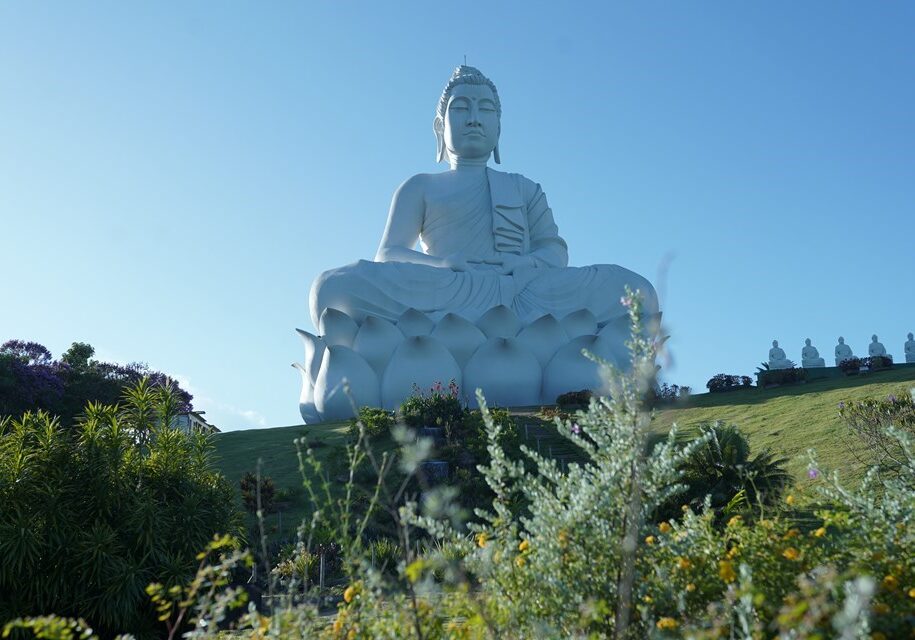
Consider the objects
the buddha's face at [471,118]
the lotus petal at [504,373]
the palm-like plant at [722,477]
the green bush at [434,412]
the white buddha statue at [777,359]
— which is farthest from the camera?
the white buddha statue at [777,359]

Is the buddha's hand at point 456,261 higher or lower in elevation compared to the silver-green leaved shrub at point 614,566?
higher

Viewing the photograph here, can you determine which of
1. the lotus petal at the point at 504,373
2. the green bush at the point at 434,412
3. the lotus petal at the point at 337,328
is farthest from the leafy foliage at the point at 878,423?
the lotus petal at the point at 337,328

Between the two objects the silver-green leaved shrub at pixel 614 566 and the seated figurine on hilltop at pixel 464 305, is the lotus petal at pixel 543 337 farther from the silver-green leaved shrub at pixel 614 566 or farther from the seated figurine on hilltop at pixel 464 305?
the silver-green leaved shrub at pixel 614 566

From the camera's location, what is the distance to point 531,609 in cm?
322

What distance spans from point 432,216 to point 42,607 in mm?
15341

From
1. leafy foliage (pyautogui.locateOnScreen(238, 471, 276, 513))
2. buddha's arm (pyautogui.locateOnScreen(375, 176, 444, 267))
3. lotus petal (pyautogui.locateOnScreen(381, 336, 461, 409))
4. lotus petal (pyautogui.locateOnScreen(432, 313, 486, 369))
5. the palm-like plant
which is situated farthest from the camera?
buddha's arm (pyautogui.locateOnScreen(375, 176, 444, 267))

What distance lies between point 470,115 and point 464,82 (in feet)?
2.63

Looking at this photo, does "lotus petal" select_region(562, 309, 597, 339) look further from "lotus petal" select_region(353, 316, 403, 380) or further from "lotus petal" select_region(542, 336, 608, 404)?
"lotus petal" select_region(353, 316, 403, 380)

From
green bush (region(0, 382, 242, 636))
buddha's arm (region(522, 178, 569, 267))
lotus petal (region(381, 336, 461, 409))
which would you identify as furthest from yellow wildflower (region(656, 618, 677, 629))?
buddha's arm (region(522, 178, 569, 267))

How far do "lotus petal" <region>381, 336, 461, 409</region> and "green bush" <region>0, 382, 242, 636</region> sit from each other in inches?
454

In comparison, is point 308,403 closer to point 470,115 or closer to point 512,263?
point 512,263

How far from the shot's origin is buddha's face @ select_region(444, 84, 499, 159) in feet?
68.7

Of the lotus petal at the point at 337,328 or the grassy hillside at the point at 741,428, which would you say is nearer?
the grassy hillside at the point at 741,428

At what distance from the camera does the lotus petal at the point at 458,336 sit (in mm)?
18719
